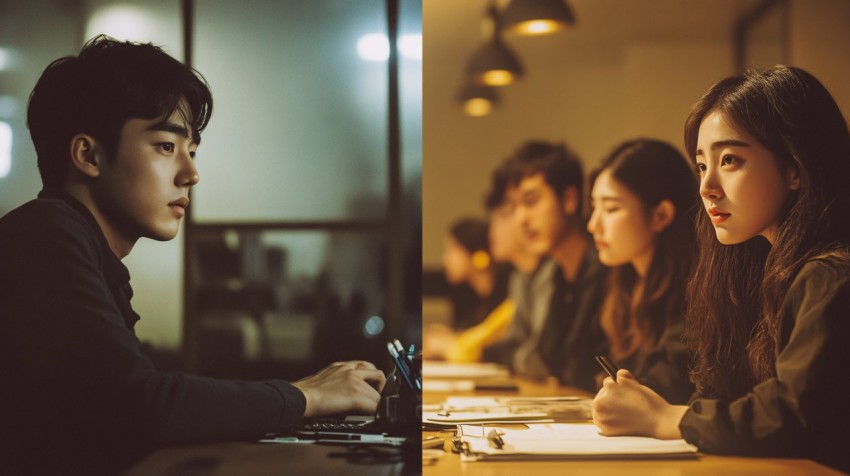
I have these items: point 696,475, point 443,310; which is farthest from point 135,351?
point 443,310

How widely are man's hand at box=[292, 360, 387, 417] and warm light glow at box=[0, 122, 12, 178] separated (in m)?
0.88

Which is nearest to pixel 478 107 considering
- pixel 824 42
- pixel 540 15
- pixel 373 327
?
pixel 540 15

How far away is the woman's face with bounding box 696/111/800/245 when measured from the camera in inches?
63.9

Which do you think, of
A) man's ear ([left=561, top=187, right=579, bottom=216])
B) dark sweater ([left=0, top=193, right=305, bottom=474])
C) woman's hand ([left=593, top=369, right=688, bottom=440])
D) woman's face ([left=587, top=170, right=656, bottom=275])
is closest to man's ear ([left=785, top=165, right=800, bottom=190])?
woman's face ([left=587, top=170, right=656, bottom=275])

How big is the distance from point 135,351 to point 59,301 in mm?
208

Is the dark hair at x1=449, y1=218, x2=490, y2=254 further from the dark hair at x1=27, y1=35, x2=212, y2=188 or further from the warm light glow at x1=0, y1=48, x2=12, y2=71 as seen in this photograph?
the warm light glow at x1=0, y1=48, x2=12, y2=71

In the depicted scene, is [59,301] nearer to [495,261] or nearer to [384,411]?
[384,411]

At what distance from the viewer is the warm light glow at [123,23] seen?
68.7 inches

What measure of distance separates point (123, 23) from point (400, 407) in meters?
1.14

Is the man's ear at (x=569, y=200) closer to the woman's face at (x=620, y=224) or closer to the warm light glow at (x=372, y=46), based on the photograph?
the woman's face at (x=620, y=224)

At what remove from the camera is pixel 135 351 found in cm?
141

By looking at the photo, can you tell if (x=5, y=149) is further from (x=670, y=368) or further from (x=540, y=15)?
(x=670, y=368)

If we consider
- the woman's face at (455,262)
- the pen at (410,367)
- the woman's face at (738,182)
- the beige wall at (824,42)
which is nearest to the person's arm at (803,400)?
the woman's face at (738,182)

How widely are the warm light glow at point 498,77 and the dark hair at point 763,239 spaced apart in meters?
0.97
